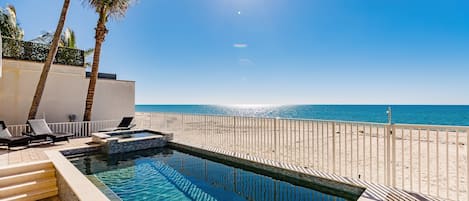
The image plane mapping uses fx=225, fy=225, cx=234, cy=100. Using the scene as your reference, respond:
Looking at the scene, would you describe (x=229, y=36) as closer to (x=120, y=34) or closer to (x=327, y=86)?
(x=120, y=34)

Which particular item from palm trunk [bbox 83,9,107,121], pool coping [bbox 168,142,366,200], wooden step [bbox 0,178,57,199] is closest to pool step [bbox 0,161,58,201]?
wooden step [bbox 0,178,57,199]

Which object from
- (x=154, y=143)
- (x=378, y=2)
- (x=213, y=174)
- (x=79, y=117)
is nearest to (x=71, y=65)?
(x=79, y=117)

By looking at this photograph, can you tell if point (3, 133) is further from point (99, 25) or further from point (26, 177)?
point (99, 25)

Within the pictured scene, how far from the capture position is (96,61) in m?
10.4

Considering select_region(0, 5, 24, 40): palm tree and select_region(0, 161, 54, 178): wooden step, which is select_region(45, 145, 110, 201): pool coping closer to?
select_region(0, 161, 54, 178): wooden step

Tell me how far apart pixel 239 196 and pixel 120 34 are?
49.2ft

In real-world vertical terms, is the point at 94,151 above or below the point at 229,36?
below

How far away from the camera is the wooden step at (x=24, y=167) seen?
4383mm

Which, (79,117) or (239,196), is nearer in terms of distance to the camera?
(239,196)

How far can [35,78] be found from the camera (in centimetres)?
973

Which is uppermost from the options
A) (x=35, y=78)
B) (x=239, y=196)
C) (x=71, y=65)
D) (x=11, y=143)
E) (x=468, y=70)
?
(x=468, y=70)

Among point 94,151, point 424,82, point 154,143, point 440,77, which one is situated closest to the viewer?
point 94,151

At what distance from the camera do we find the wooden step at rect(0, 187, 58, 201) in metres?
4.07

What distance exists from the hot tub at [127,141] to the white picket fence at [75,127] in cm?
191
